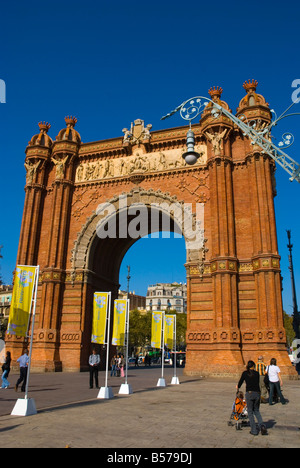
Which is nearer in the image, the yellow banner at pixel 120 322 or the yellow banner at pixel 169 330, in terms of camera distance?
the yellow banner at pixel 120 322

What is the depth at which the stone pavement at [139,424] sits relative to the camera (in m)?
7.32

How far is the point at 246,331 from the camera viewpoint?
25.3 m

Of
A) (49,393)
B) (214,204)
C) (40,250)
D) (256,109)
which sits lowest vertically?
(49,393)

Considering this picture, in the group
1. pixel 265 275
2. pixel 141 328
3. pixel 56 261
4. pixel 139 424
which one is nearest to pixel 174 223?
pixel 265 275

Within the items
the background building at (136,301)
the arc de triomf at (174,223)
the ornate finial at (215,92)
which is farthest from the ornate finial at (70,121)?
the background building at (136,301)

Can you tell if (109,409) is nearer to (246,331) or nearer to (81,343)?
(246,331)

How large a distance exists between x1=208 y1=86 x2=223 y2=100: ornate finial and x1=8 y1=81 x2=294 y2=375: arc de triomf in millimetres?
92

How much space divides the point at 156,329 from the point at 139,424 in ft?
43.3

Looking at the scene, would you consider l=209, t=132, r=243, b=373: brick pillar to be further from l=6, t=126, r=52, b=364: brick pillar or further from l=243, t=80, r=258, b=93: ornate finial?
l=6, t=126, r=52, b=364: brick pillar

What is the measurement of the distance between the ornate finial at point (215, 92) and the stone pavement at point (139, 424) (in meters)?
23.5

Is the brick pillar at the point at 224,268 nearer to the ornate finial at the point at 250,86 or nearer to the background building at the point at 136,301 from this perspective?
the ornate finial at the point at 250,86

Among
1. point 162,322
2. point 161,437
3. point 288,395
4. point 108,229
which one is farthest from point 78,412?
point 108,229

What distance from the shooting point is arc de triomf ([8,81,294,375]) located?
83.0 feet

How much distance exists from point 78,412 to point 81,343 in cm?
1914
